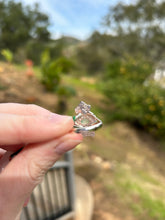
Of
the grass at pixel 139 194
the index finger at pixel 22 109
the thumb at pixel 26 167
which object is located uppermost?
the index finger at pixel 22 109

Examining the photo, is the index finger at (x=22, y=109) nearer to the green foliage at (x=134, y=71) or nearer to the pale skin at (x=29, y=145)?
the pale skin at (x=29, y=145)

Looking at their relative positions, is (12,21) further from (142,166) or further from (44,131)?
(44,131)

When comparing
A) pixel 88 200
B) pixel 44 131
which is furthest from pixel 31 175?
pixel 88 200

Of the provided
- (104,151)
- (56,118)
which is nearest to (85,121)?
(56,118)

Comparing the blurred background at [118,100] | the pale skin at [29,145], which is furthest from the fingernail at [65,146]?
the blurred background at [118,100]

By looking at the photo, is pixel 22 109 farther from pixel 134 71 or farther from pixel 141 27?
pixel 141 27

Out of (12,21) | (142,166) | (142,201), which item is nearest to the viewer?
(142,201)
